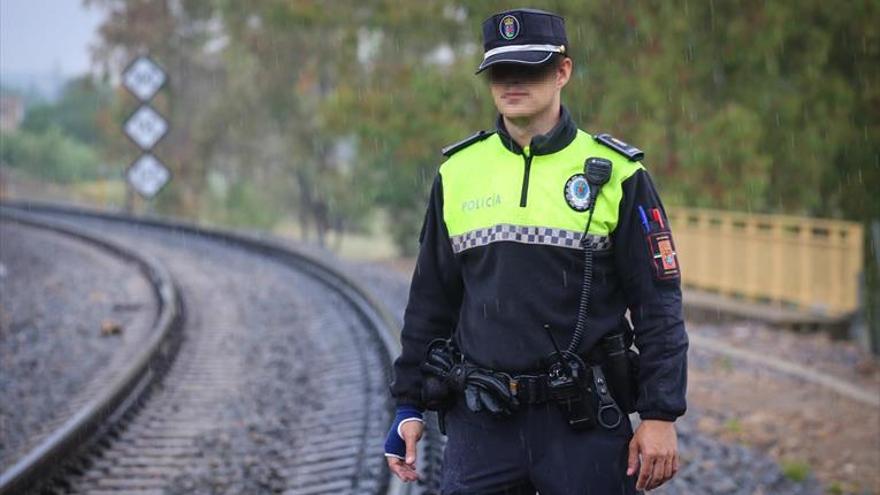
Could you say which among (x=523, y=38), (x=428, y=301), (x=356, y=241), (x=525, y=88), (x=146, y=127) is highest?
(x=146, y=127)

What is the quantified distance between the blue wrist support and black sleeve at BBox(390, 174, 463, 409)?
0.02m

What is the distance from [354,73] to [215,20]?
22107 mm

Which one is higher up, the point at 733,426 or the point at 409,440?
the point at 409,440

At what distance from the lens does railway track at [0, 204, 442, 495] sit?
5.79 m

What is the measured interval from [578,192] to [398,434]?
84cm

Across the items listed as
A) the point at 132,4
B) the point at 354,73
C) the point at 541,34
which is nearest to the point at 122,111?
the point at 132,4

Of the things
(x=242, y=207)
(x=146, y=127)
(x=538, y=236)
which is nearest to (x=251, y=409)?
(x=538, y=236)

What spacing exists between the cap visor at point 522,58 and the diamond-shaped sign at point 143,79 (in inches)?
825

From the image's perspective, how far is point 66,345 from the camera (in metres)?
10.4

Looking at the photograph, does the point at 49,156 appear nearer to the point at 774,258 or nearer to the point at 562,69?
the point at 774,258

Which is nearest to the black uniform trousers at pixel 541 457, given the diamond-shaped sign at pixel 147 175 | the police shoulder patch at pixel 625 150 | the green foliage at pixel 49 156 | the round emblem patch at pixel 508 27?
the police shoulder patch at pixel 625 150

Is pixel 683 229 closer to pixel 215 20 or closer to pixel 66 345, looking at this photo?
pixel 66 345

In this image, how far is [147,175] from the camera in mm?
23000

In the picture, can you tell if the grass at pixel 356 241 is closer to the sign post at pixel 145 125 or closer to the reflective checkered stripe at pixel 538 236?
the sign post at pixel 145 125
